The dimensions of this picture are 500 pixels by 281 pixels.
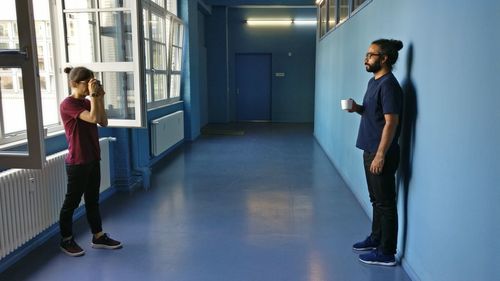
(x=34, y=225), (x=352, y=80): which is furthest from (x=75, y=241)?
(x=352, y=80)

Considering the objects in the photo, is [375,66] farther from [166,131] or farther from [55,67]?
[166,131]

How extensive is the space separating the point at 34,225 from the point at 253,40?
Result: 370 inches

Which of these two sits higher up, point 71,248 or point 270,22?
point 270,22

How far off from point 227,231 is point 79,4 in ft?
9.50

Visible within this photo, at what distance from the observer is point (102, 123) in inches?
116

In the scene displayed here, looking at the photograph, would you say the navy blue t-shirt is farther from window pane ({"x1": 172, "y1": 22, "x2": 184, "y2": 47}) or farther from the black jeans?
window pane ({"x1": 172, "y1": 22, "x2": 184, "y2": 47})

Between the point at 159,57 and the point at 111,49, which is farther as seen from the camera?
the point at 159,57

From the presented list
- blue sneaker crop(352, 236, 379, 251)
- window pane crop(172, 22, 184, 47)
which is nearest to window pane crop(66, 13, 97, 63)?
blue sneaker crop(352, 236, 379, 251)

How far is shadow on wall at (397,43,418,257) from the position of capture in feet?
9.45

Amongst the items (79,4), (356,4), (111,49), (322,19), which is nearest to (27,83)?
(111,49)

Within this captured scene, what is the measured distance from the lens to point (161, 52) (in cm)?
724

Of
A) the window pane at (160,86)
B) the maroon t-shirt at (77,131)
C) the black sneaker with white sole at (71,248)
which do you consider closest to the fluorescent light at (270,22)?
the window pane at (160,86)

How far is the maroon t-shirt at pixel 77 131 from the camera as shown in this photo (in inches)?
114

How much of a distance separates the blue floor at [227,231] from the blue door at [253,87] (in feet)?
19.6
